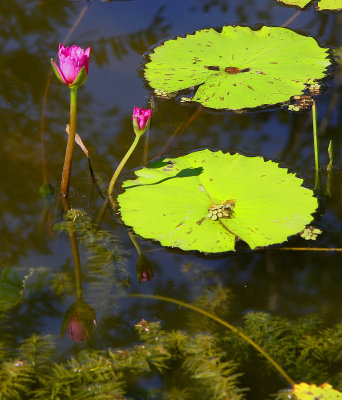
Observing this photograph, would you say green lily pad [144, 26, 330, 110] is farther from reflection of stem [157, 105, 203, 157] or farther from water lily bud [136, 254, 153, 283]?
water lily bud [136, 254, 153, 283]

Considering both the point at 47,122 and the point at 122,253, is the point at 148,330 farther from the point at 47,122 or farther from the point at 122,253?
the point at 47,122

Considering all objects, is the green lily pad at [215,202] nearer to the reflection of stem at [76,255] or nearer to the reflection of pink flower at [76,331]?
the reflection of stem at [76,255]

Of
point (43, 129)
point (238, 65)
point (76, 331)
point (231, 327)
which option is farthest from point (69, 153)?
point (238, 65)

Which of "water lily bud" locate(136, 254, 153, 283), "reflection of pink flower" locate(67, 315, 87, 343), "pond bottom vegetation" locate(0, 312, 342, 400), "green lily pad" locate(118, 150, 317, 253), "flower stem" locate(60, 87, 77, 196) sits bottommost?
"pond bottom vegetation" locate(0, 312, 342, 400)

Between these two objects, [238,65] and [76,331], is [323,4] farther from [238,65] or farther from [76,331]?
[76,331]

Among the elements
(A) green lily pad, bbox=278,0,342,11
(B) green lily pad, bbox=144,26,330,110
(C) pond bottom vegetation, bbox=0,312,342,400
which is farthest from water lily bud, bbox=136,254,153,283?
(A) green lily pad, bbox=278,0,342,11
